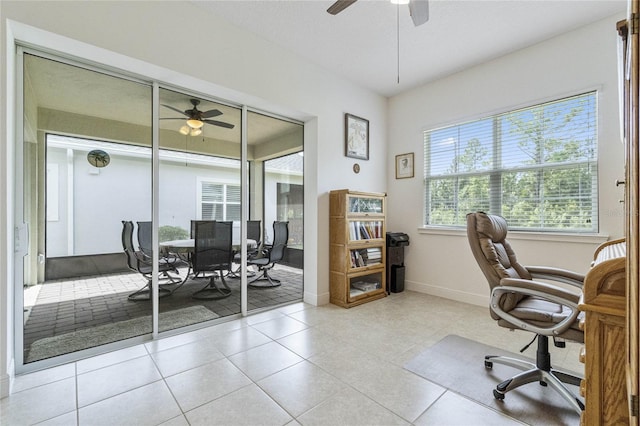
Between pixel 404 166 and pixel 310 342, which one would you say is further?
pixel 404 166

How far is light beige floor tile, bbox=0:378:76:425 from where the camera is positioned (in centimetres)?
164

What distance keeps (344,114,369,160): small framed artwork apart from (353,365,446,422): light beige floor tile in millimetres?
2803

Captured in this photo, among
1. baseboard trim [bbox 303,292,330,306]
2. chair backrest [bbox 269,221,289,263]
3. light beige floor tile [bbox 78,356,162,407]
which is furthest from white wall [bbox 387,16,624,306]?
light beige floor tile [bbox 78,356,162,407]

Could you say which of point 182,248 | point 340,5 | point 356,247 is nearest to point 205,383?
point 182,248

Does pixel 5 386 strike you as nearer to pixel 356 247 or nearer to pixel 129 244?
pixel 129 244

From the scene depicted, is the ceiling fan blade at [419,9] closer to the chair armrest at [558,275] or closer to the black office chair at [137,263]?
the chair armrest at [558,275]

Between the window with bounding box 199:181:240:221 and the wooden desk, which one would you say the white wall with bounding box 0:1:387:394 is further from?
the wooden desk

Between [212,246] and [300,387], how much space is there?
6.16 ft

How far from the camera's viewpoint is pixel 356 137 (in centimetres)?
416

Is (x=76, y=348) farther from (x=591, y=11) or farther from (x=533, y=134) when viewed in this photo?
(x=591, y=11)

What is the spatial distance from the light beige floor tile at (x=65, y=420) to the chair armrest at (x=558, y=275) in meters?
3.27

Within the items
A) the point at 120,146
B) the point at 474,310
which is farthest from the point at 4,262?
the point at 474,310

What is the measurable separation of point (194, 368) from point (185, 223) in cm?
138

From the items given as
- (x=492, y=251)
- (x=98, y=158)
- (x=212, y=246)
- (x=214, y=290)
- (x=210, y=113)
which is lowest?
(x=214, y=290)
